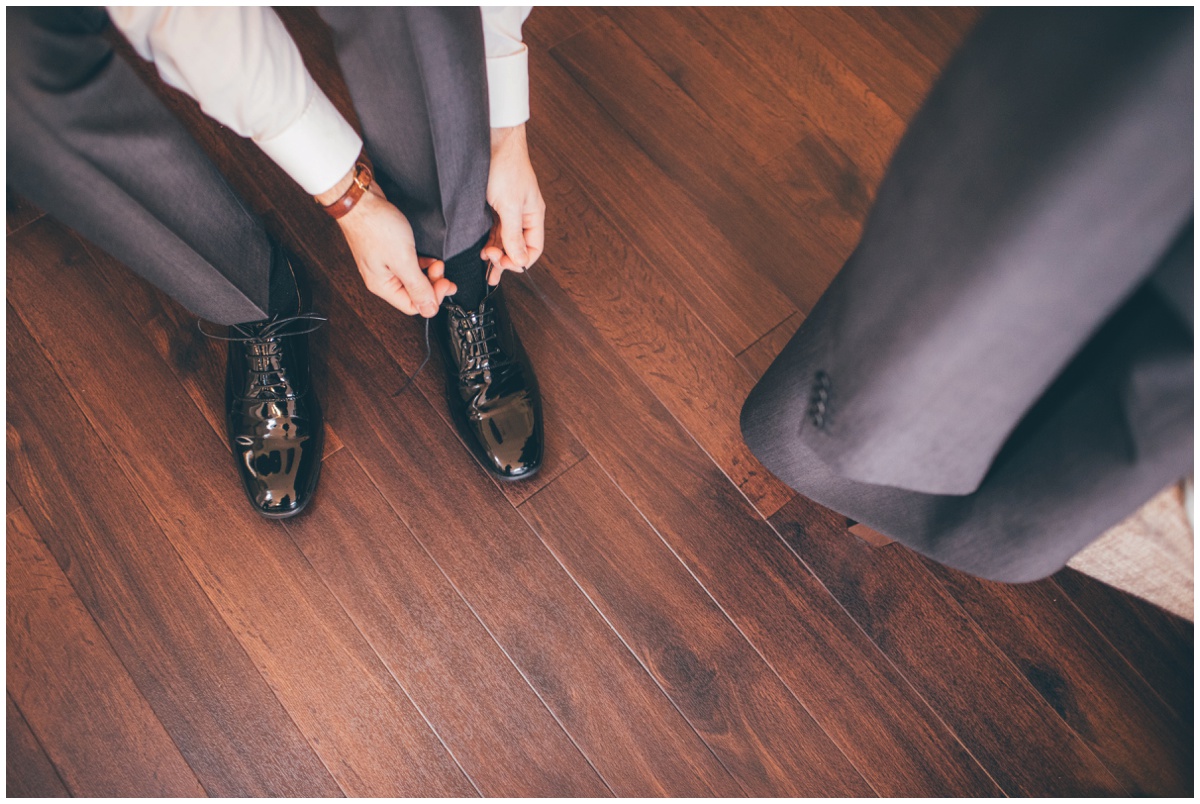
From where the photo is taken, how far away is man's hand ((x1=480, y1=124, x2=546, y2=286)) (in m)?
0.79

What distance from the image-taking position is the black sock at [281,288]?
0.90m

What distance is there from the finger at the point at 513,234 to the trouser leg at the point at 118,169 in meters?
0.29

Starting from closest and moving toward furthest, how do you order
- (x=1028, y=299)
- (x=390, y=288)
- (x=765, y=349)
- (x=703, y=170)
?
1. (x=1028, y=299)
2. (x=390, y=288)
3. (x=765, y=349)
4. (x=703, y=170)

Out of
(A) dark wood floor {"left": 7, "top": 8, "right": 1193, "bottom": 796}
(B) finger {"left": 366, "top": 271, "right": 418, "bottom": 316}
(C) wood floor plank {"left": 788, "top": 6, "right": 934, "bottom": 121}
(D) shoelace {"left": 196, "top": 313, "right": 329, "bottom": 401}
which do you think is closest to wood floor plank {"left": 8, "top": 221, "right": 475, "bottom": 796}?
(A) dark wood floor {"left": 7, "top": 8, "right": 1193, "bottom": 796}

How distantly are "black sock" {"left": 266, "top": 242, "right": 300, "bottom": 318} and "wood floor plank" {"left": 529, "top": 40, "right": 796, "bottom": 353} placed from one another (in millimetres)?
379

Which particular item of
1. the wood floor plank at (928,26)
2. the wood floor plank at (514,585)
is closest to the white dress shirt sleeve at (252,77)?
the wood floor plank at (514,585)

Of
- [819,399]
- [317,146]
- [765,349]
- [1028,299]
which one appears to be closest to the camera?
[1028,299]

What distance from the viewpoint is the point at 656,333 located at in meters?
1.03

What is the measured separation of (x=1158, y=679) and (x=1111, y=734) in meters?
0.10

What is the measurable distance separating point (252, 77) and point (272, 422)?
1.48ft

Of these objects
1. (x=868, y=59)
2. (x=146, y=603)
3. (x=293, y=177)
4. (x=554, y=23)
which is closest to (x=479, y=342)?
(x=293, y=177)

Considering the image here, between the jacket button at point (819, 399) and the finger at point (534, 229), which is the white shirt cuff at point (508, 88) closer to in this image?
the finger at point (534, 229)

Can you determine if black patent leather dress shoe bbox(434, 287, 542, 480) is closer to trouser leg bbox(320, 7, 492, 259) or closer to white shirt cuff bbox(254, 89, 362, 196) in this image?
trouser leg bbox(320, 7, 492, 259)

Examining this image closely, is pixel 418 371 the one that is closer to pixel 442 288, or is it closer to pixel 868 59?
pixel 442 288
